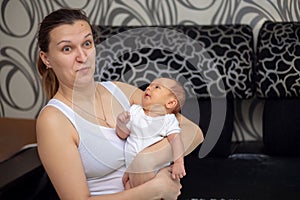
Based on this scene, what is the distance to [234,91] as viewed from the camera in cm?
224

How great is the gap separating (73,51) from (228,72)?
3.83ft

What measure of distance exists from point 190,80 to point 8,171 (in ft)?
2.78

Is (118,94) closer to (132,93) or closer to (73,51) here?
(132,93)

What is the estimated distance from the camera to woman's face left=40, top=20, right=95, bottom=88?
115 cm

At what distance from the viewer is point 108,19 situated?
100 inches

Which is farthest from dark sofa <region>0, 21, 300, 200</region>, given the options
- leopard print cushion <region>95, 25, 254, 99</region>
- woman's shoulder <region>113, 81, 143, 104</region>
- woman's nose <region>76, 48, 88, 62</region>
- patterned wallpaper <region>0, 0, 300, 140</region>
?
woman's nose <region>76, 48, 88, 62</region>

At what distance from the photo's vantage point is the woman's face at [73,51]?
1.15 meters

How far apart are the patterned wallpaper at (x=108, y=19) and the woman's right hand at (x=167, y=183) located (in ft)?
4.41

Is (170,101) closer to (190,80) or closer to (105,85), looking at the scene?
(105,85)

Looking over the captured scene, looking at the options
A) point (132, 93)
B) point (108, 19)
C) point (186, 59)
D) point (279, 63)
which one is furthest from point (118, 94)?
point (108, 19)

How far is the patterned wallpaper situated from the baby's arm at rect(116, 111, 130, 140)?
138 centimetres

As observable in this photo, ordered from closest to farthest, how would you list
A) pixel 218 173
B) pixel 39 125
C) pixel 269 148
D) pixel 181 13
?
pixel 39 125, pixel 218 173, pixel 269 148, pixel 181 13

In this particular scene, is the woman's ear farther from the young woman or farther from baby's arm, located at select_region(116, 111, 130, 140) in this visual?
baby's arm, located at select_region(116, 111, 130, 140)

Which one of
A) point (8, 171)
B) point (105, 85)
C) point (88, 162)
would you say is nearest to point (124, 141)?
point (88, 162)
